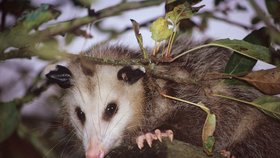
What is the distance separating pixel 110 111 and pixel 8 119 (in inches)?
46.0

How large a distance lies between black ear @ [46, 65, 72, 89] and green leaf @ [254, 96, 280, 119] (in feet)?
2.80

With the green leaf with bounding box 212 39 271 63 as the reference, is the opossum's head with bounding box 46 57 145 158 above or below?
below

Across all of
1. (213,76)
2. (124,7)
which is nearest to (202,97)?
(213,76)

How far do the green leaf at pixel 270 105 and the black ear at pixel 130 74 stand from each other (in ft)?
2.61

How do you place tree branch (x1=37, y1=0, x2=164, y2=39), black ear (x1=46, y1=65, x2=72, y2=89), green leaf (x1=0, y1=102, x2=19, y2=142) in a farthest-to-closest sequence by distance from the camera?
black ear (x1=46, y1=65, x2=72, y2=89)
green leaf (x1=0, y1=102, x2=19, y2=142)
tree branch (x1=37, y1=0, x2=164, y2=39)

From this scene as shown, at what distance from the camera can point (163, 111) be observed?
232 cm

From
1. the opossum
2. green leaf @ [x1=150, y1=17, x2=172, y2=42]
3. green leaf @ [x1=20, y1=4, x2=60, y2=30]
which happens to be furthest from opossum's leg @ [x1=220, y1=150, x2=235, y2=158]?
green leaf @ [x1=20, y1=4, x2=60, y2=30]

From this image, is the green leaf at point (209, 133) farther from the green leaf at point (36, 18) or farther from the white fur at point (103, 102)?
the white fur at point (103, 102)

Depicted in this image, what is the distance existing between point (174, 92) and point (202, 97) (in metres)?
0.16

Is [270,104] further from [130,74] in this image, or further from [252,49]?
[130,74]

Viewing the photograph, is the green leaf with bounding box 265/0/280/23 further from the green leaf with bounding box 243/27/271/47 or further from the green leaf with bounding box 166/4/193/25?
the green leaf with bounding box 166/4/193/25

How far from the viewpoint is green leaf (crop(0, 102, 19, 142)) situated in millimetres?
1095

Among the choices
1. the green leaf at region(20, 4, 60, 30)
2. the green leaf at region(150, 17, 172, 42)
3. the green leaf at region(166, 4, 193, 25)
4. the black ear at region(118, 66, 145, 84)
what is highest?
the green leaf at region(20, 4, 60, 30)

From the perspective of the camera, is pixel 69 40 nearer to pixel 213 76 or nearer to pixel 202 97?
pixel 213 76
